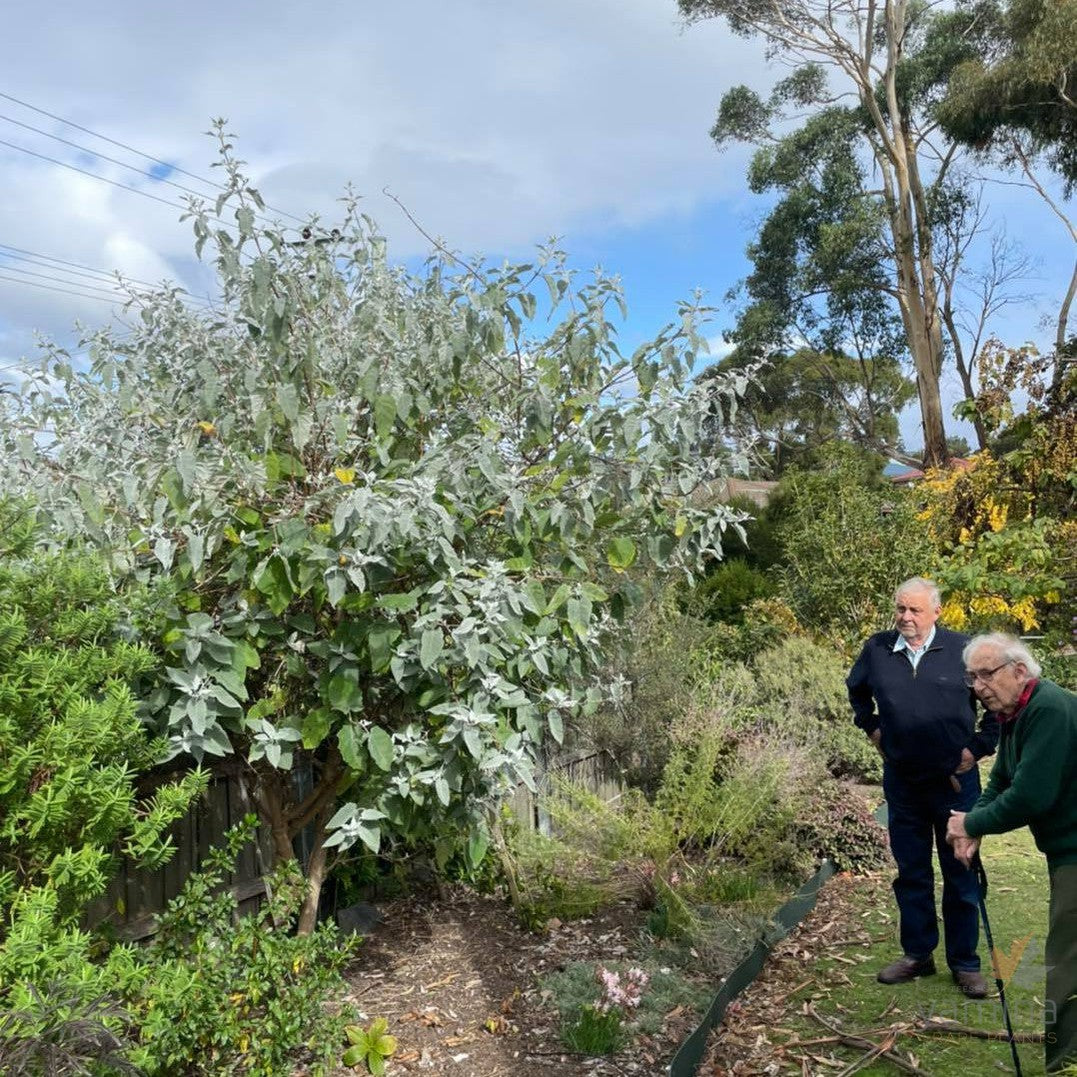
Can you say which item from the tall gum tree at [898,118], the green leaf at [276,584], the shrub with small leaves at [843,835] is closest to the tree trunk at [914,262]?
the tall gum tree at [898,118]

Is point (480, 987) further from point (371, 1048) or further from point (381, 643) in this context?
point (381, 643)

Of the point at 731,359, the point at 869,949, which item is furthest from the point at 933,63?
the point at 869,949

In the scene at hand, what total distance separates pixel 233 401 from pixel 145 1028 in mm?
2126

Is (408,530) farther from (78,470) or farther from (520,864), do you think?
(520,864)

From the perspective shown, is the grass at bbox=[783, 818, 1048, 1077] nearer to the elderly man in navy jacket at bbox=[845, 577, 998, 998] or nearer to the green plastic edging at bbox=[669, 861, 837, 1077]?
the elderly man in navy jacket at bbox=[845, 577, 998, 998]

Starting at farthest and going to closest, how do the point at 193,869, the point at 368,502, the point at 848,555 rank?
the point at 848,555
the point at 193,869
the point at 368,502

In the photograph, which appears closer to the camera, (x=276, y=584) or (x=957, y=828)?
(x=276, y=584)

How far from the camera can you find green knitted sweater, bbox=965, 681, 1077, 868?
129 inches

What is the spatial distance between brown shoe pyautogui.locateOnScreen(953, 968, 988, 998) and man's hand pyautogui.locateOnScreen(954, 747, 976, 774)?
0.85 m

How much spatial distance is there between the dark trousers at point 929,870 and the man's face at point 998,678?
1136 millimetres

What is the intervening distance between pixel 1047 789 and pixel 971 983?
5.18ft

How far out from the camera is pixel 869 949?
5117mm

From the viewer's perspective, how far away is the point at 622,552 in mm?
3975

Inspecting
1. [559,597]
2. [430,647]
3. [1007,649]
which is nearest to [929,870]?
[1007,649]
